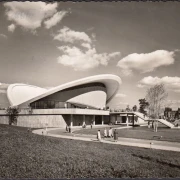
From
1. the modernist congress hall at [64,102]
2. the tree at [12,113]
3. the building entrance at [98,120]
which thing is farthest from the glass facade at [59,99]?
the tree at [12,113]

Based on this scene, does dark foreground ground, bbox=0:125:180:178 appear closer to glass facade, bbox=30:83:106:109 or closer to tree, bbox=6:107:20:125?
tree, bbox=6:107:20:125

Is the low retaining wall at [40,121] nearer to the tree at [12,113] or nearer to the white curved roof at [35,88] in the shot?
the tree at [12,113]

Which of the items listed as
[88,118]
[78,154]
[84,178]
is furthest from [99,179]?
[88,118]

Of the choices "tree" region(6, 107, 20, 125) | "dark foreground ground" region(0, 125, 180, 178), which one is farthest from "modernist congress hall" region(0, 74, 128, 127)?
"dark foreground ground" region(0, 125, 180, 178)

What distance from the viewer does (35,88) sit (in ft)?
179

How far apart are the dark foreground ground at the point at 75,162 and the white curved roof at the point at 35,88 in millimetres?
29862

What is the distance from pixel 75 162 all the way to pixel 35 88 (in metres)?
46.7

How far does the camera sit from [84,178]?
26.8 ft

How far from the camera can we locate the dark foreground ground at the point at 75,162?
8562 millimetres

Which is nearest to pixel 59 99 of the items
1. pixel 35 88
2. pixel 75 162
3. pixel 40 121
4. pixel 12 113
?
pixel 40 121

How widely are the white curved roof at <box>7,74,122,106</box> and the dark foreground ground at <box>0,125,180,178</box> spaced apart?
29.9 metres

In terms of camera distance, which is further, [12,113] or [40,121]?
[12,113]

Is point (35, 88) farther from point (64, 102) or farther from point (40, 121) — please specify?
point (40, 121)

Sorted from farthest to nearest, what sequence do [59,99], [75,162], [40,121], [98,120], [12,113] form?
[98,120], [59,99], [12,113], [40,121], [75,162]
